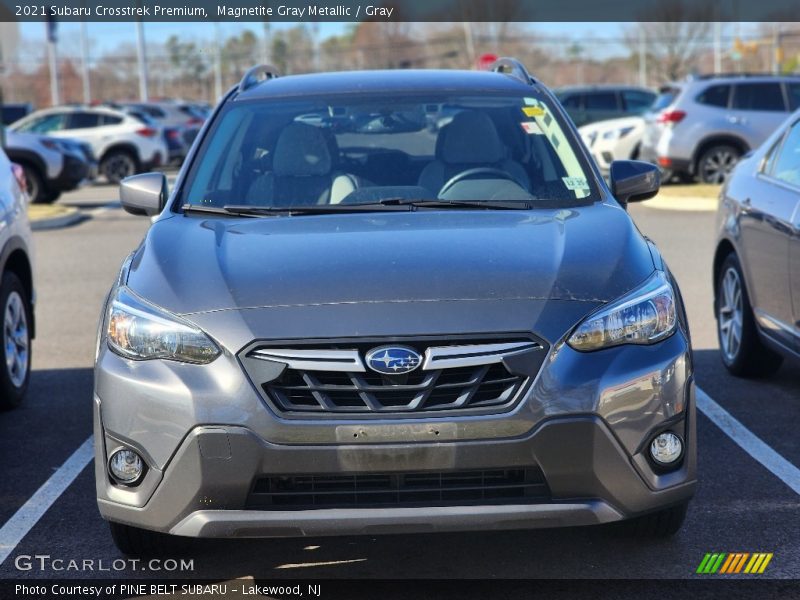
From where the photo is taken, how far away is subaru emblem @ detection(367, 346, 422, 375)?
148 inches

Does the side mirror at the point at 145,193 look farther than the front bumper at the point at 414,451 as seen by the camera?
Yes

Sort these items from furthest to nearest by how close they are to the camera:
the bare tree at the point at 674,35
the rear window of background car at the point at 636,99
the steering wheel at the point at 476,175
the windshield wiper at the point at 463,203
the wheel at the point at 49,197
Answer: the bare tree at the point at 674,35 → the rear window of background car at the point at 636,99 → the wheel at the point at 49,197 → the steering wheel at the point at 476,175 → the windshield wiper at the point at 463,203

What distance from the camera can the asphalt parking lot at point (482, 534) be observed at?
434 cm

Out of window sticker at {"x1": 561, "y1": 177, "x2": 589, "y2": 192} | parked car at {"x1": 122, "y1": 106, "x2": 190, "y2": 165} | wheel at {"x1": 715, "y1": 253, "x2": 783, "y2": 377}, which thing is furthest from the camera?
parked car at {"x1": 122, "y1": 106, "x2": 190, "y2": 165}

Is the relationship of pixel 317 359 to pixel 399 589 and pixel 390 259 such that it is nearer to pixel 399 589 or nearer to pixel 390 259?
pixel 390 259

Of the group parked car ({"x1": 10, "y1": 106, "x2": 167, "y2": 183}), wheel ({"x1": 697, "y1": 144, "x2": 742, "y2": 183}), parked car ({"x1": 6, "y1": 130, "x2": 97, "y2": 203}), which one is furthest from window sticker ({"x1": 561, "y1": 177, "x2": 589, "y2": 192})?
parked car ({"x1": 10, "y1": 106, "x2": 167, "y2": 183})

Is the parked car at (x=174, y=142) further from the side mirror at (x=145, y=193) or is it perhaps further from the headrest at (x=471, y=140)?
the headrest at (x=471, y=140)

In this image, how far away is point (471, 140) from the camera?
554 centimetres

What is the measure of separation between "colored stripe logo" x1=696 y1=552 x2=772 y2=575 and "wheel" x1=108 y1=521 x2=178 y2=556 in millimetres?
1799

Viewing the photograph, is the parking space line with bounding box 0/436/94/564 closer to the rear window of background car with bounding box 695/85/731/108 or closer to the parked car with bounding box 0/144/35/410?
the parked car with bounding box 0/144/35/410

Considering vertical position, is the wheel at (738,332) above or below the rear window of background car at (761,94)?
above

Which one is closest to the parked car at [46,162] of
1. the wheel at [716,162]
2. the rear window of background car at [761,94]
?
the wheel at [716,162]

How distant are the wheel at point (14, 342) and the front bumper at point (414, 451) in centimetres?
311

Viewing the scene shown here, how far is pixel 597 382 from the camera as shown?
3795mm
